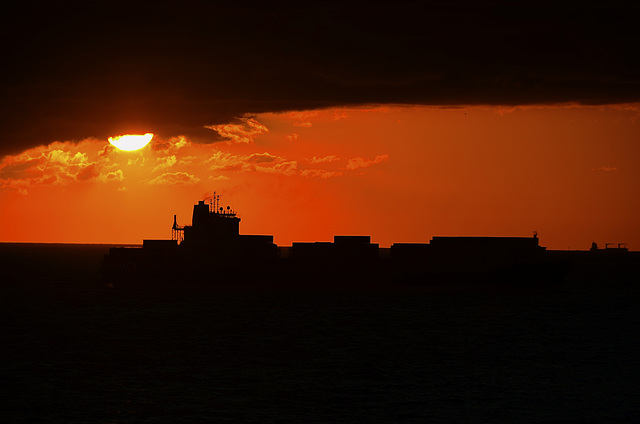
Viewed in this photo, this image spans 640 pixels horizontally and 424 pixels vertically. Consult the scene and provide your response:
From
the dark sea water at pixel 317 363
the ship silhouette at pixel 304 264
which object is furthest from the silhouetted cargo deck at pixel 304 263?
the dark sea water at pixel 317 363

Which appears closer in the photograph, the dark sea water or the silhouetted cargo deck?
the dark sea water

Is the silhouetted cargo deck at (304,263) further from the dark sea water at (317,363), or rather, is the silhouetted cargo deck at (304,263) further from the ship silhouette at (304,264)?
the dark sea water at (317,363)

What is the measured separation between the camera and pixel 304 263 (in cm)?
12000

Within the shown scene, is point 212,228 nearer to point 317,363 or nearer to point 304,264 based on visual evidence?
point 304,264

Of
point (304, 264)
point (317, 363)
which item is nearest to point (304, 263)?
point (304, 264)

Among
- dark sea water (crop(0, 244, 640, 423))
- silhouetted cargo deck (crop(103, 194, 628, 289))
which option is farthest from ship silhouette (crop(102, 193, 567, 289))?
dark sea water (crop(0, 244, 640, 423))

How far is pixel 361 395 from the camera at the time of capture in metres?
44.0

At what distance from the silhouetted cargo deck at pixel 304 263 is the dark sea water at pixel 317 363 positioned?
1486 cm

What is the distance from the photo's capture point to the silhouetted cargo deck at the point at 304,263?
119438mm

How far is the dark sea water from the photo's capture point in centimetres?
4038

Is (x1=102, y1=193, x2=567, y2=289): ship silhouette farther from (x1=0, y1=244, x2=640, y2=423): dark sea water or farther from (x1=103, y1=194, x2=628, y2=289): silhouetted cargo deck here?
(x1=0, y1=244, x2=640, y2=423): dark sea water

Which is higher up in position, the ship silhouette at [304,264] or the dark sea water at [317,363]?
the ship silhouette at [304,264]

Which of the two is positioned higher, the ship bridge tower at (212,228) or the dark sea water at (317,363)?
the ship bridge tower at (212,228)

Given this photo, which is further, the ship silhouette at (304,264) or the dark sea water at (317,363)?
the ship silhouette at (304,264)
